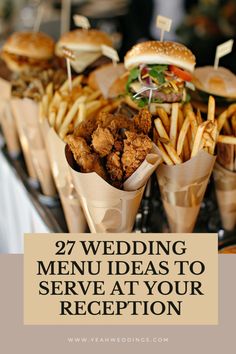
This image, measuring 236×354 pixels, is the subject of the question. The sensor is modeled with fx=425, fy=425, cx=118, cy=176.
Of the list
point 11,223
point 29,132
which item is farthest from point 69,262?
point 11,223

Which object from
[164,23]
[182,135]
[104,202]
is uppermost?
[164,23]

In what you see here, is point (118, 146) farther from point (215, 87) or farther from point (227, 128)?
point (215, 87)

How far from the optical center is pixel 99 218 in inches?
50.8

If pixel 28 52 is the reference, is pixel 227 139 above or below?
below

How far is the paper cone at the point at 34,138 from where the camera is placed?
1.73 m

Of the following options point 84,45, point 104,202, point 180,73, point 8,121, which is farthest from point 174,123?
point 8,121

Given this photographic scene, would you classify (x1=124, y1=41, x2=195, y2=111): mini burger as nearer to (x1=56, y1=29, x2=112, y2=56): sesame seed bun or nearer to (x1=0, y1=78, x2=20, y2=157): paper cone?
(x1=56, y1=29, x2=112, y2=56): sesame seed bun

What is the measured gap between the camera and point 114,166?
48.1 inches

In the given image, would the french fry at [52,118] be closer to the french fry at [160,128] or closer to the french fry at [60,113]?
the french fry at [60,113]

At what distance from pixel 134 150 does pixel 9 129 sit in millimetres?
1137

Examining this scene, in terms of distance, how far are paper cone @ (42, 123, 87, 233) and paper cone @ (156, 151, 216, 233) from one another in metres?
0.31

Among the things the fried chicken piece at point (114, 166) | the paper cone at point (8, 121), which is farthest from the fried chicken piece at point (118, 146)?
the paper cone at point (8, 121)

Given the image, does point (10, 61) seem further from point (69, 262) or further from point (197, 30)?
point (197, 30)

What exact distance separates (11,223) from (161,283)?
1206 mm
